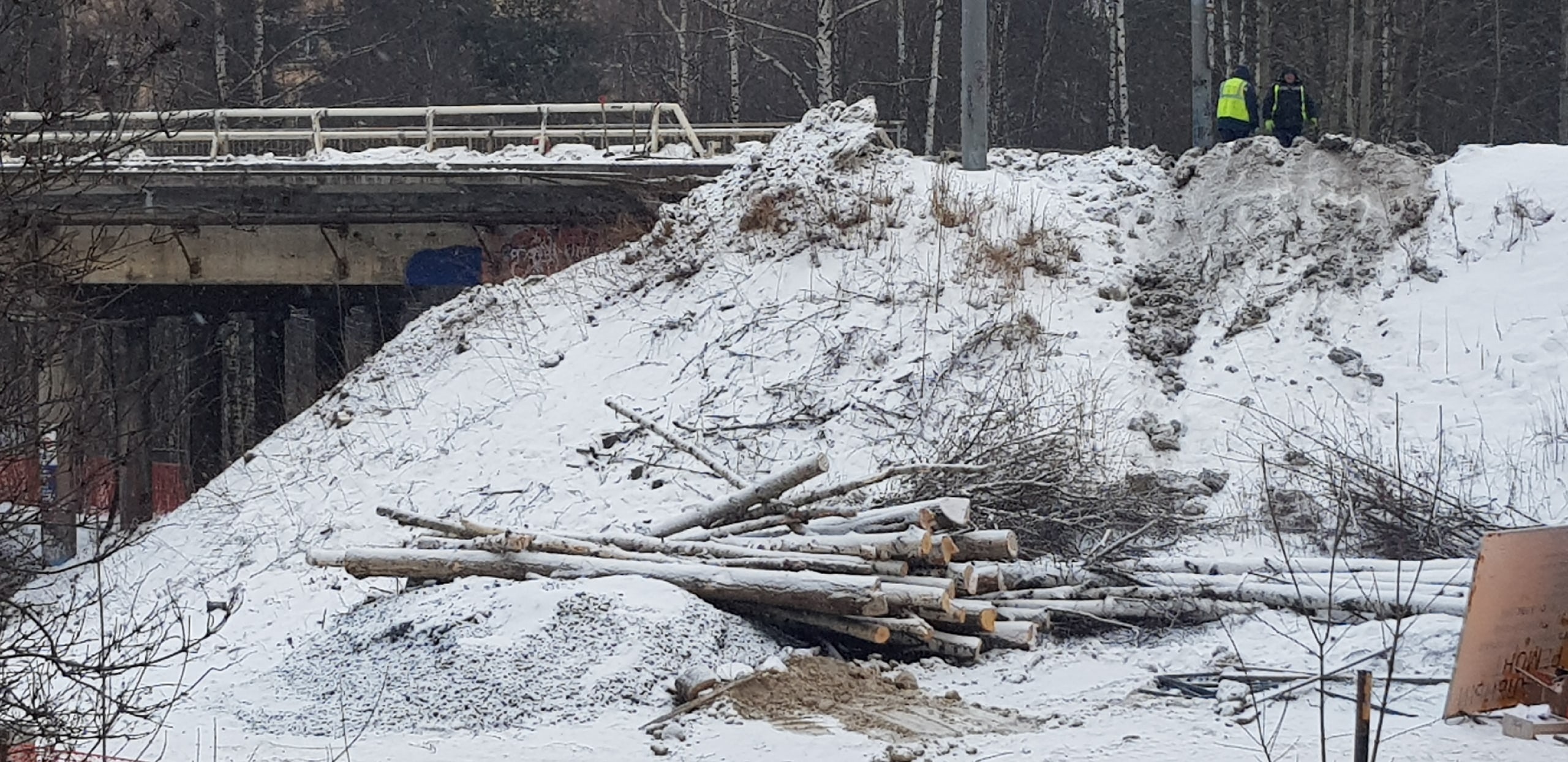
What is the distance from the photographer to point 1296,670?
801 cm

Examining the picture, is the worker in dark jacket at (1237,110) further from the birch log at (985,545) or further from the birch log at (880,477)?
the birch log at (985,545)

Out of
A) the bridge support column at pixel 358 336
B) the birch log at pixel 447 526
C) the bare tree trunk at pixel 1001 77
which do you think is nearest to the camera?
the birch log at pixel 447 526

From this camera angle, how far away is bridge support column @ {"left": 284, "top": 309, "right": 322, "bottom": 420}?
21906 mm

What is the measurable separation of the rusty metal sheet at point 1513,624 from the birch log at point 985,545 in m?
2.85

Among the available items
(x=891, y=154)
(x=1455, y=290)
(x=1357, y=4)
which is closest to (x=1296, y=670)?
(x=1455, y=290)

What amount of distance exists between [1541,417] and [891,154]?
7.52 metres

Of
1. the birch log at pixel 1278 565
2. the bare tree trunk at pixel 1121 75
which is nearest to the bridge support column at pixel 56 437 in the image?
the birch log at pixel 1278 565

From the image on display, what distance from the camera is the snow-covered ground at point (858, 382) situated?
8.66 m

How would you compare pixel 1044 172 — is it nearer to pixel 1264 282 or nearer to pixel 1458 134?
pixel 1264 282

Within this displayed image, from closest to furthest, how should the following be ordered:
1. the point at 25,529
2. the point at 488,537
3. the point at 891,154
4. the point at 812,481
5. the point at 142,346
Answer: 1. the point at 25,529
2. the point at 488,537
3. the point at 812,481
4. the point at 891,154
5. the point at 142,346

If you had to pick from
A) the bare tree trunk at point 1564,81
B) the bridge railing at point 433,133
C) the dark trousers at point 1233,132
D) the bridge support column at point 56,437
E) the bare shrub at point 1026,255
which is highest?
the bare tree trunk at point 1564,81

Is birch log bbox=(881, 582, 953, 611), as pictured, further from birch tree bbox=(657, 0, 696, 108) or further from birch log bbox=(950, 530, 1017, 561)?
birch tree bbox=(657, 0, 696, 108)

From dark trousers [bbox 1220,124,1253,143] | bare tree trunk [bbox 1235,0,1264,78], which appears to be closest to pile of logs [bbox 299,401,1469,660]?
dark trousers [bbox 1220,124,1253,143]

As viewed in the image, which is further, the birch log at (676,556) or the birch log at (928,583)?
the birch log at (676,556)
